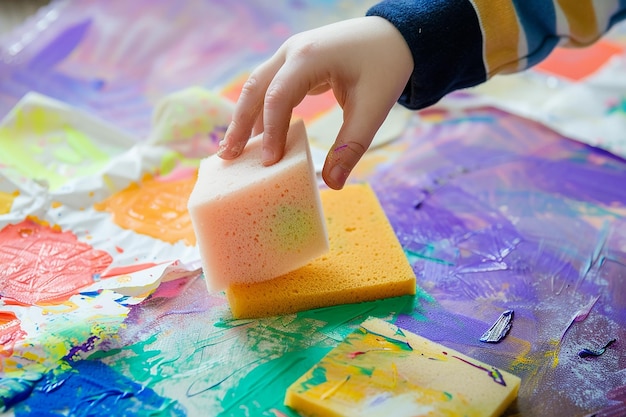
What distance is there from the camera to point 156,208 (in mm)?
1025

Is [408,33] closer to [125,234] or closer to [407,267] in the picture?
[407,267]

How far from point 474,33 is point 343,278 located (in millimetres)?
361

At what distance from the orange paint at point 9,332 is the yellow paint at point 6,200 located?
0.78 ft

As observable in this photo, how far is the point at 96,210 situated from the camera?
1.01m

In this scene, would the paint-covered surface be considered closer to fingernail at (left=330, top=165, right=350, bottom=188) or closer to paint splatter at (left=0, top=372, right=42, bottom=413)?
paint splatter at (left=0, top=372, right=42, bottom=413)

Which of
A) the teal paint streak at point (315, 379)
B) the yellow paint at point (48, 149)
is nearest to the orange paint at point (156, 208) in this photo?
the yellow paint at point (48, 149)

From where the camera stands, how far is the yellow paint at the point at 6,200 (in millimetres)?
976

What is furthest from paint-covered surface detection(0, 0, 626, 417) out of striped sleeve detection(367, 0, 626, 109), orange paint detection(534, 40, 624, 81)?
striped sleeve detection(367, 0, 626, 109)

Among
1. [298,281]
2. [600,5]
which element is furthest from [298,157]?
[600,5]

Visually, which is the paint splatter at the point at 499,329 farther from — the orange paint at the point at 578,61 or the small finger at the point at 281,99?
the orange paint at the point at 578,61

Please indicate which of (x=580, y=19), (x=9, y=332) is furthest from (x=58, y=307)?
(x=580, y=19)

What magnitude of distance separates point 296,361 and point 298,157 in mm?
229

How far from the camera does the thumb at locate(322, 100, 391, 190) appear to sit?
2.52 feet

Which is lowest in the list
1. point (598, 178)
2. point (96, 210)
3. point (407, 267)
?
point (598, 178)
